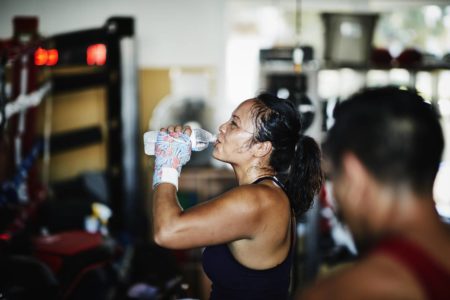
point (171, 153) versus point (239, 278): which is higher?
point (171, 153)

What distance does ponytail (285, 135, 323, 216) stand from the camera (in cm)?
188

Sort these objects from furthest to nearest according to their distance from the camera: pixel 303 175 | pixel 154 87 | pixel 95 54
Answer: pixel 154 87 < pixel 95 54 < pixel 303 175

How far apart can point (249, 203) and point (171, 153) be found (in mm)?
368

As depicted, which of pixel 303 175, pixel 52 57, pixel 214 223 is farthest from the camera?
pixel 52 57

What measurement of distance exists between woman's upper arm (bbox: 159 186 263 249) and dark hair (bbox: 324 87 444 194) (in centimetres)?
57

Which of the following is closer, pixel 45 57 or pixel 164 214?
pixel 164 214

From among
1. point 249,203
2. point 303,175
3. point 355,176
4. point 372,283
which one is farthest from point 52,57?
point 372,283

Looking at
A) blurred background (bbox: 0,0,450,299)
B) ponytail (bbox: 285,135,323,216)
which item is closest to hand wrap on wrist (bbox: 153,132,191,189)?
ponytail (bbox: 285,135,323,216)

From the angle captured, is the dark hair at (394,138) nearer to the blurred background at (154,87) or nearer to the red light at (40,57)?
the blurred background at (154,87)

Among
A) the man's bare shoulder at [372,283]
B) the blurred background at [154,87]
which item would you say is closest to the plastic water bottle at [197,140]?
the man's bare shoulder at [372,283]

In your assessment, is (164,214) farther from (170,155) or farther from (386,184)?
(386,184)

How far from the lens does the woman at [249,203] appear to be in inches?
61.2

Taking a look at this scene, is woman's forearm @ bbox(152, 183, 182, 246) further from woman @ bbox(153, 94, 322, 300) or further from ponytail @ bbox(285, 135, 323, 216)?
ponytail @ bbox(285, 135, 323, 216)

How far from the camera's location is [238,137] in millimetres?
1832
